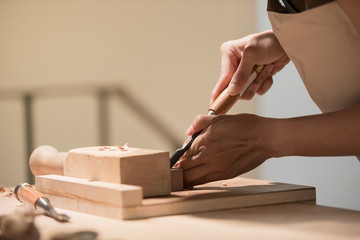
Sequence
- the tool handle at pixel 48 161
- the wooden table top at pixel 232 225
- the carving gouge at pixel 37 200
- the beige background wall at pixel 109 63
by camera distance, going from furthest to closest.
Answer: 1. the beige background wall at pixel 109 63
2. the tool handle at pixel 48 161
3. the carving gouge at pixel 37 200
4. the wooden table top at pixel 232 225

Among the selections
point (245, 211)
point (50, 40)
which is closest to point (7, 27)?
point (50, 40)

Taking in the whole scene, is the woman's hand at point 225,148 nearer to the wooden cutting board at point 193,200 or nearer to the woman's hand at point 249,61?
the wooden cutting board at point 193,200

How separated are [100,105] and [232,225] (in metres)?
1.76

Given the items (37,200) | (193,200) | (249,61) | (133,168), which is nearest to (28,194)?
(37,200)

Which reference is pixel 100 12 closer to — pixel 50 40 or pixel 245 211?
pixel 50 40

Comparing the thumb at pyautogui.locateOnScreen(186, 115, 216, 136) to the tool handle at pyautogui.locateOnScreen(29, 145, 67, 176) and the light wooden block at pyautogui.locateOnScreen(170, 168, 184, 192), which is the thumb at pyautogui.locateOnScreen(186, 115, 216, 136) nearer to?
the light wooden block at pyautogui.locateOnScreen(170, 168, 184, 192)

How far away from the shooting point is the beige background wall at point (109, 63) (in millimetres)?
2305

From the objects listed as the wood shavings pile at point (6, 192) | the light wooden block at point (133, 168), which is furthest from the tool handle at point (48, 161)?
the light wooden block at point (133, 168)

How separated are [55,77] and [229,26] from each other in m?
0.96

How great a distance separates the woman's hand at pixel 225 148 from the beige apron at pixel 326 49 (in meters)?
0.24

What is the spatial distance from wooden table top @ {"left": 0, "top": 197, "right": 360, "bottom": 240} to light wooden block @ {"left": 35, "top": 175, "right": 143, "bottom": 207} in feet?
0.09

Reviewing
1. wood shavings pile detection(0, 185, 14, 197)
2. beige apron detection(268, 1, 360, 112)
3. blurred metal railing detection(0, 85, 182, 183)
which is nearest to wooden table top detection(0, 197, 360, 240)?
wood shavings pile detection(0, 185, 14, 197)

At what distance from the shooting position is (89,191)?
0.89 metres

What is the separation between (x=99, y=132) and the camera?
2.45 m
